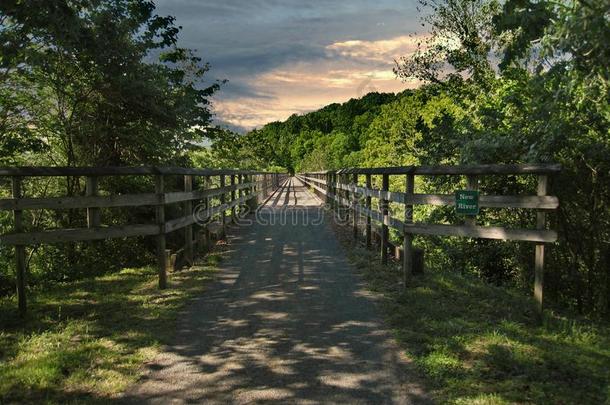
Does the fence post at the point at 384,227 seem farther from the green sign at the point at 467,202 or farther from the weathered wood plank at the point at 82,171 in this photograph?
the weathered wood plank at the point at 82,171

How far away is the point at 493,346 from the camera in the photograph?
447 cm

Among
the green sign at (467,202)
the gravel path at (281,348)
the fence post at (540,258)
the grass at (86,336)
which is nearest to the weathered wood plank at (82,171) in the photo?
the grass at (86,336)

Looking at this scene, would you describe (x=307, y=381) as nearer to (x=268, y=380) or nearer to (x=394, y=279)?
(x=268, y=380)

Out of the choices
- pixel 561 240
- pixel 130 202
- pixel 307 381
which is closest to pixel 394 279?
pixel 561 240

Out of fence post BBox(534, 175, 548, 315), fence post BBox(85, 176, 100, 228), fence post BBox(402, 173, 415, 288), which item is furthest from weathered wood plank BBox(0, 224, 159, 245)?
fence post BBox(534, 175, 548, 315)

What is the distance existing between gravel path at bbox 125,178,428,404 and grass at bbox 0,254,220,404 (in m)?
0.28

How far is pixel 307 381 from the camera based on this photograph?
3.84m

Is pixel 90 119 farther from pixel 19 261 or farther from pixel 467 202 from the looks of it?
pixel 467 202

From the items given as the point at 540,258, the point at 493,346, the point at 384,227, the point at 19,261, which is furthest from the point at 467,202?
the point at 19,261

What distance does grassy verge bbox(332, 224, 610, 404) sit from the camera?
361 cm

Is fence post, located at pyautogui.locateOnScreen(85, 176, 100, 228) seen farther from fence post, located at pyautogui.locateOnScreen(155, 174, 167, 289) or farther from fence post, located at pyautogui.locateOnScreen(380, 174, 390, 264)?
fence post, located at pyautogui.locateOnScreen(380, 174, 390, 264)

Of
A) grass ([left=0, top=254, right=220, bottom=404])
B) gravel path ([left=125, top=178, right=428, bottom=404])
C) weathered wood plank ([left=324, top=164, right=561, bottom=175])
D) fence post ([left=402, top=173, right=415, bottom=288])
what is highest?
weathered wood plank ([left=324, top=164, right=561, bottom=175])

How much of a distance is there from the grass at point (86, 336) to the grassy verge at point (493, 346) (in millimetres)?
2703

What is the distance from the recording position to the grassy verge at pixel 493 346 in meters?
3.61
